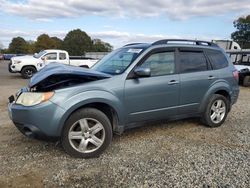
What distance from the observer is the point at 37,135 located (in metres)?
3.91

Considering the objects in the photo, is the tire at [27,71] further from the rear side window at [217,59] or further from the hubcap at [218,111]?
the hubcap at [218,111]

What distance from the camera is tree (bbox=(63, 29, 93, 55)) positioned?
66775 millimetres

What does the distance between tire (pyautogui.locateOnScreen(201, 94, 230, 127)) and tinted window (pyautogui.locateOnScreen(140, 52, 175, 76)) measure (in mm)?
1248

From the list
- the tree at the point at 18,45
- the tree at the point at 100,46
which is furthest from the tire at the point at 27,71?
the tree at the point at 18,45

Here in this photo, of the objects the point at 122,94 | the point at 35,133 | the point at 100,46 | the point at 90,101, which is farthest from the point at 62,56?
the point at 100,46

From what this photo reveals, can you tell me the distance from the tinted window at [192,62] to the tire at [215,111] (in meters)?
0.70

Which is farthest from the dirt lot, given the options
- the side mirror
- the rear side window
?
the rear side window

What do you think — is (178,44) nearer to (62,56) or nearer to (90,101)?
(90,101)

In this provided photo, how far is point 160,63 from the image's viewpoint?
4965 millimetres

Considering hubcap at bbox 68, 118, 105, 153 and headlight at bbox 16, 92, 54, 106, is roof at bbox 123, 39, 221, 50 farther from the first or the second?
headlight at bbox 16, 92, 54, 106

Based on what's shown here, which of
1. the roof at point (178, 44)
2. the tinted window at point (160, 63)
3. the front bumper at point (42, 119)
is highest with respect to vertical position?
the roof at point (178, 44)

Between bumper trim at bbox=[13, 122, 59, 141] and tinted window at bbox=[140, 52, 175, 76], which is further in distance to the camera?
tinted window at bbox=[140, 52, 175, 76]

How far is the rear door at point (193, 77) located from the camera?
5.19 metres

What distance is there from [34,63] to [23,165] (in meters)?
14.0
